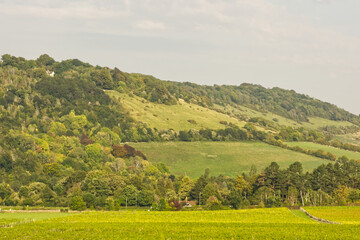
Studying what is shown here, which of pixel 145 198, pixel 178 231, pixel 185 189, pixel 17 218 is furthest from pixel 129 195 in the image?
pixel 178 231

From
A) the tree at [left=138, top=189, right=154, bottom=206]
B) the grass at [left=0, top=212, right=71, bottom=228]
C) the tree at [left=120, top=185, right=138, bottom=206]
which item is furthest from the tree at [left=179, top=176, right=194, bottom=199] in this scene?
the grass at [left=0, top=212, right=71, bottom=228]

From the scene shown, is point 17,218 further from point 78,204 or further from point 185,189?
point 185,189

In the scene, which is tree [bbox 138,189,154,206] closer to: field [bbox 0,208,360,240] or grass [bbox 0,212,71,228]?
grass [bbox 0,212,71,228]

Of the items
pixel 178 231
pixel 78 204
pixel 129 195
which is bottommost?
pixel 129 195

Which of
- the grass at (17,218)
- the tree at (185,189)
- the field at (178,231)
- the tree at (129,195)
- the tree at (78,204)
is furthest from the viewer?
the tree at (185,189)

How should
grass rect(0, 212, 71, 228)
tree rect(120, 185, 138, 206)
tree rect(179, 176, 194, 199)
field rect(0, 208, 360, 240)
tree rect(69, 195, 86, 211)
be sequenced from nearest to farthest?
1. field rect(0, 208, 360, 240)
2. grass rect(0, 212, 71, 228)
3. tree rect(69, 195, 86, 211)
4. tree rect(120, 185, 138, 206)
5. tree rect(179, 176, 194, 199)

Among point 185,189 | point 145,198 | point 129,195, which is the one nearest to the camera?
point 145,198

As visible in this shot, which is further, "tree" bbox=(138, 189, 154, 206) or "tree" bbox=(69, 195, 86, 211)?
"tree" bbox=(138, 189, 154, 206)

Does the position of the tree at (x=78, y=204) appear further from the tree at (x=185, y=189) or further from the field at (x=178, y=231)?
the tree at (x=185, y=189)

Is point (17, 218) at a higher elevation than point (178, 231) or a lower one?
lower

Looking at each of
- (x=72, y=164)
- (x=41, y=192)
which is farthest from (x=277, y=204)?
(x=72, y=164)

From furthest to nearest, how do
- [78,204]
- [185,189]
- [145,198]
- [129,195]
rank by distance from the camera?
1. [185,189]
2. [129,195]
3. [145,198]
4. [78,204]

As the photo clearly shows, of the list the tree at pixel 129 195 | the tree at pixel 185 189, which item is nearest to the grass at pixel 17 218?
the tree at pixel 129 195

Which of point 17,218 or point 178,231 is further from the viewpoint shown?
point 17,218
